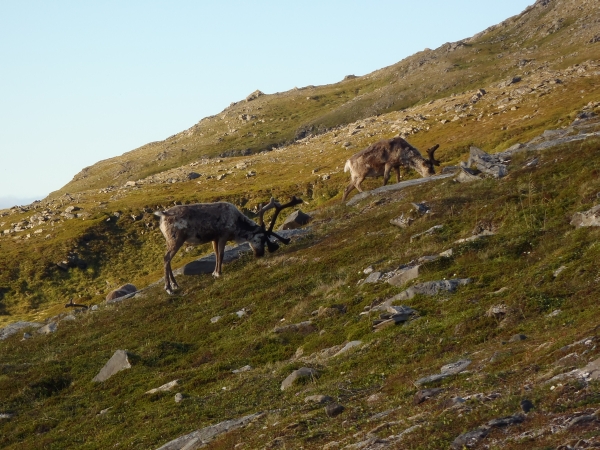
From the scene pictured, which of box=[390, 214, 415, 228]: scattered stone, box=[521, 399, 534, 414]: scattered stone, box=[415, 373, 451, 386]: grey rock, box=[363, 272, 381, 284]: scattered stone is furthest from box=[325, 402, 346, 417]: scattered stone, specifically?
box=[390, 214, 415, 228]: scattered stone

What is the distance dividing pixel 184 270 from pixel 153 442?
2123cm

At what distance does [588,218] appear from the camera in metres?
22.4

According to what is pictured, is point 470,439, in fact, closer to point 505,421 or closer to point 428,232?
point 505,421

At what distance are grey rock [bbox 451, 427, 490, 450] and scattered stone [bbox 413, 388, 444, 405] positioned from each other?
2555mm

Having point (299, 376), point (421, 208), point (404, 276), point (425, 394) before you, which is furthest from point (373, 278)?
point (425, 394)

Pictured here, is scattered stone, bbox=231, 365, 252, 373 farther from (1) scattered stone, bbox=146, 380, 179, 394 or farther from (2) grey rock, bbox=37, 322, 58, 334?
(2) grey rock, bbox=37, 322, 58, 334

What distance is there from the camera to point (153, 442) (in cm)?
1648

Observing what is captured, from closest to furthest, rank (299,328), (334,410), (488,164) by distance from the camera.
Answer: (334,410), (299,328), (488,164)

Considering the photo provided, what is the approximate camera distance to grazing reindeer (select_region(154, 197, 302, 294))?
34375mm

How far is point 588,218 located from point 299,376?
11155 mm

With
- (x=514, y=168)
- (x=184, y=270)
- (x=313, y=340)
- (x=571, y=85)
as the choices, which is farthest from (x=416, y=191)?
(x=571, y=85)

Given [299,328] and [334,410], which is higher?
[334,410]

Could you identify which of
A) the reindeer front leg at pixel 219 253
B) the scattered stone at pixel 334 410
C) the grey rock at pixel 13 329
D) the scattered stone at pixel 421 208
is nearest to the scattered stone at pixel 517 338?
the scattered stone at pixel 334 410

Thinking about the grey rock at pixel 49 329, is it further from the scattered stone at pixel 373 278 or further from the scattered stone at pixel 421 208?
the scattered stone at pixel 421 208
